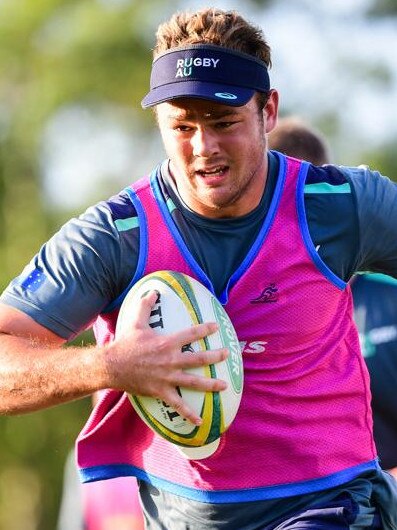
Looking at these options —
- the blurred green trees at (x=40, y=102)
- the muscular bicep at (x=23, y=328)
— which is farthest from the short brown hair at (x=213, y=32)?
the blurred green trees at (x=40, y=102)

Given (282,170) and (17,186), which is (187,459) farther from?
(17,186)

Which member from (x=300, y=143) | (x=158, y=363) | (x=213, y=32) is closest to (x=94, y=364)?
(x=158, y=363)

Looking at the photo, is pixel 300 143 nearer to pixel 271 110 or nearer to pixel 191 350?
pixel 271 110

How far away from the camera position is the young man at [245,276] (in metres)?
5.44

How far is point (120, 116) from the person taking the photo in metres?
26.5

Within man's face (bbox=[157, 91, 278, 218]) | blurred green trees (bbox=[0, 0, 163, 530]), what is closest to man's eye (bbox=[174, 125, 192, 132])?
man's face (bbox=[157, 91, 278, 218])

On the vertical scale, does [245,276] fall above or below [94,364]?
above

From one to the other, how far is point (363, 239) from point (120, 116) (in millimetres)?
21107

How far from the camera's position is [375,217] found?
5.64 metres

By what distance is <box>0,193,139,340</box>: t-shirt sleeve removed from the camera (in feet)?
17.5

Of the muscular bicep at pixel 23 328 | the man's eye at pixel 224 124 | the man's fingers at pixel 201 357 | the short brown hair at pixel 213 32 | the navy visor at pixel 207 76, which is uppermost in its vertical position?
the short brown hair at pixel 213 32

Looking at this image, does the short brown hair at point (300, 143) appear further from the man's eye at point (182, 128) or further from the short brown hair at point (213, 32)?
the man's eye at point (182, 128)

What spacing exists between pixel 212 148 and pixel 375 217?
28.4 inches

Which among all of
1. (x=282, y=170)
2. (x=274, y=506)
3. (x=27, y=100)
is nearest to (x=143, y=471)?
(x=274, y=506)
